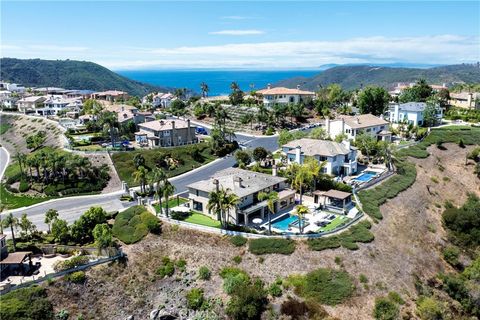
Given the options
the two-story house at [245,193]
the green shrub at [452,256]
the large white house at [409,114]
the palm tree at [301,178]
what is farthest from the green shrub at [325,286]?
the large white house at [409,114]

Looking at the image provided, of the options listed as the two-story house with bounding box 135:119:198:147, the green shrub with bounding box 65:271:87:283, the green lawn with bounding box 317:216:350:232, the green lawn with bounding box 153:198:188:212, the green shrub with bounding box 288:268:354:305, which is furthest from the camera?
the two-story house with bounding box 135:119:198:147

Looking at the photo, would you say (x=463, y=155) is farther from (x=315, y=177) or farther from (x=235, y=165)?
(x=235, y=165)

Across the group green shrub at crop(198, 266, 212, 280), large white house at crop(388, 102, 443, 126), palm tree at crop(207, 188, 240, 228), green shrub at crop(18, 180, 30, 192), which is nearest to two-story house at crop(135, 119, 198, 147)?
green shrub at crop(18, 180, 30, 192)

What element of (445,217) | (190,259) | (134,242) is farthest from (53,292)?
(445,217)

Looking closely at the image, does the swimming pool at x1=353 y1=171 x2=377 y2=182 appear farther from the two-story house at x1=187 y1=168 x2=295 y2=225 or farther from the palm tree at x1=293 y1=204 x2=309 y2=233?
the palm tree at x1=293 y1=204 x2=309 y2=233

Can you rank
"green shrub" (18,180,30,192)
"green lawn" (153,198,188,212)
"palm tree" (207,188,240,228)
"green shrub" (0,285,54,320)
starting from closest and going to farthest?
"green shrub" (0,285,54,320), "palm tree" (207,188,240,228), "green lawn" (153,198,188,212), "green shrub" (18,180,30,192)

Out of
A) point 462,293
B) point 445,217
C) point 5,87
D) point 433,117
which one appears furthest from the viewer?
point 5,87
